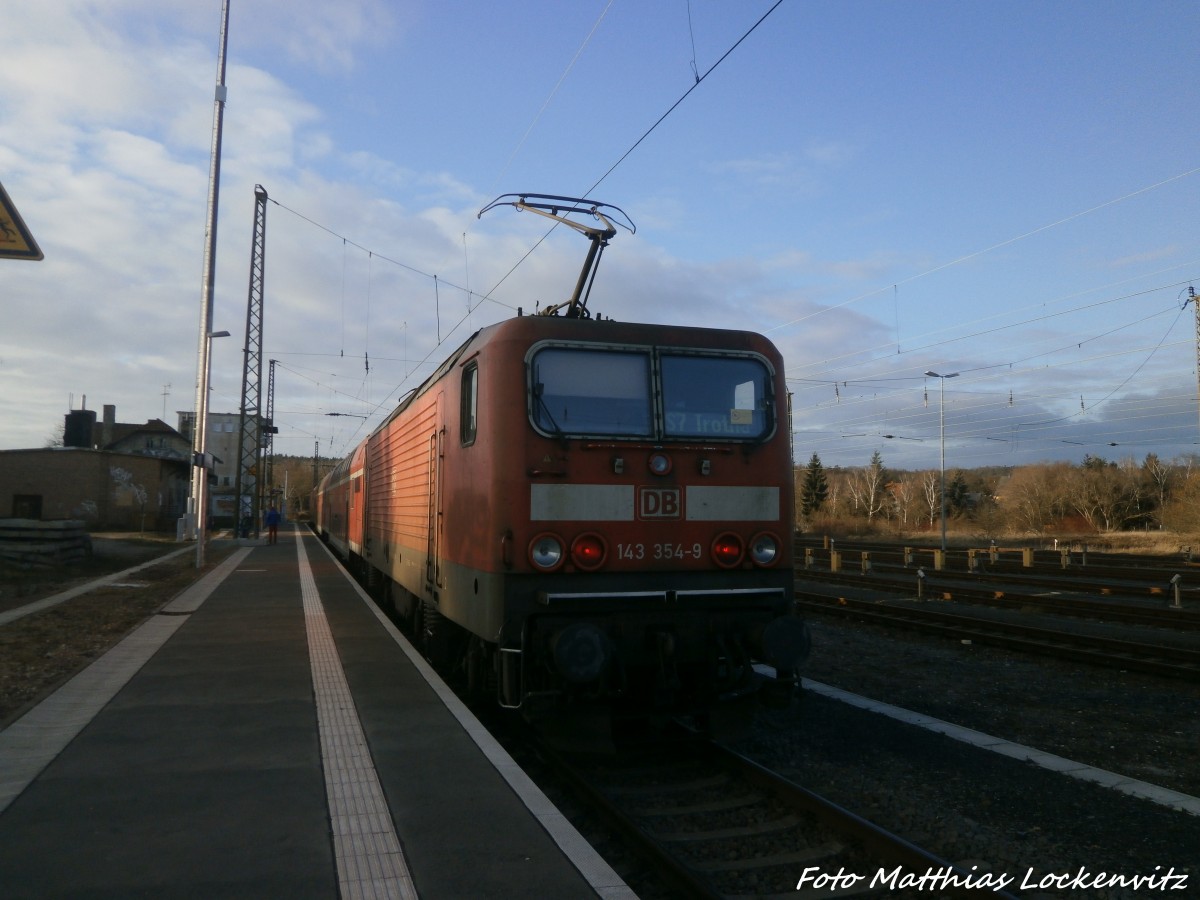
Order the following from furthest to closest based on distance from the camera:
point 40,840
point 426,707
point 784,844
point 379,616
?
point 379,616, point 426,707, point 784,844, point 40,840

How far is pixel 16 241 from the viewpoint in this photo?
666 centimetres

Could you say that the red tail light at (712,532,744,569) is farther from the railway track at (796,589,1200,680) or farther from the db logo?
the railway track at (796,589,1200,680)

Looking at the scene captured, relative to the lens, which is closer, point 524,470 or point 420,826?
point 420,826

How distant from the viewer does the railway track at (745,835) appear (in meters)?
4.52

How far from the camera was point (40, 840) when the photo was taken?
14.3 feet

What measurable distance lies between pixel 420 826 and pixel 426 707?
109 inches

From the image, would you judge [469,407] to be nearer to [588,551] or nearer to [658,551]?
[588,551]

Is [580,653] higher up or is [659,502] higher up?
[659,502]

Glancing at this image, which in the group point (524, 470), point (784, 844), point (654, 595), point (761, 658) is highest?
point (524, 470)

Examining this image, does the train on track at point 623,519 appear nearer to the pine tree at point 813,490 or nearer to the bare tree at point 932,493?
the pine tree at point 813,490

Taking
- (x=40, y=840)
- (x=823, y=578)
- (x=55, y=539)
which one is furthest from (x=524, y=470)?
(x=55, y=539)

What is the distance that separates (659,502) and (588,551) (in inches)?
25.9

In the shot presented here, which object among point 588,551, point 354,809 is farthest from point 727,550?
point 354,809

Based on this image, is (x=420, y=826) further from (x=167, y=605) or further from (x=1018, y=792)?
(x=167, y=605)
